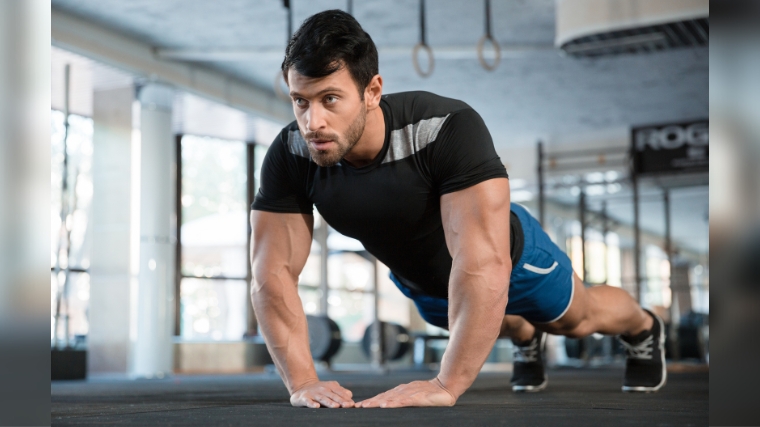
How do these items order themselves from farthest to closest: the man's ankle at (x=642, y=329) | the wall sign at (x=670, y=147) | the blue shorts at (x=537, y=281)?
the wall sign at (x=670, y=147), the man's ankle at (x=642, y=329), the blue shorts at (x=537, y=281)

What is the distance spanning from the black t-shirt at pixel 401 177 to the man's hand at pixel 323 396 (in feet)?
1.22

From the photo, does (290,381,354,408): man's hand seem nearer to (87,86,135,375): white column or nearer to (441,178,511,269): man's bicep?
(441,178,511,269): man's bicep

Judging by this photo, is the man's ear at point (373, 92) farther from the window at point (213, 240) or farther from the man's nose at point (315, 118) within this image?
the window at point (213, 240)

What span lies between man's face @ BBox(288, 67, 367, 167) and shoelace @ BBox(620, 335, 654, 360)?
Result: 3.99 feet

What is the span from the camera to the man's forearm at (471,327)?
1570 millimetres

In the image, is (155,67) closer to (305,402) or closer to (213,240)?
(213,240)

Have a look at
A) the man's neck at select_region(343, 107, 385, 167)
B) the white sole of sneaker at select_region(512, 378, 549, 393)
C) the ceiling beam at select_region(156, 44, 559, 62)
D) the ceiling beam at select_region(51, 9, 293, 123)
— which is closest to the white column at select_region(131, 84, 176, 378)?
the ceiling beam at select_region(51, 9, 293, 123)

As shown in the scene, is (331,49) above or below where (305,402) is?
above

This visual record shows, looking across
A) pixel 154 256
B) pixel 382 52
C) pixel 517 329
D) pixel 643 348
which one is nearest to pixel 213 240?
pixel 154 256

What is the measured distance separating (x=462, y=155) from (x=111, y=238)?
6.36 m

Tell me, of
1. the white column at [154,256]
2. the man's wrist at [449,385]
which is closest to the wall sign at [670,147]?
the white column at [154,256]

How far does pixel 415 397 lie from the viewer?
5.00 feet

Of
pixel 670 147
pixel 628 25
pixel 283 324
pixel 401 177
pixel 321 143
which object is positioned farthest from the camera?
pixel 670 147

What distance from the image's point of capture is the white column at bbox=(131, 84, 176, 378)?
7.12 metres
